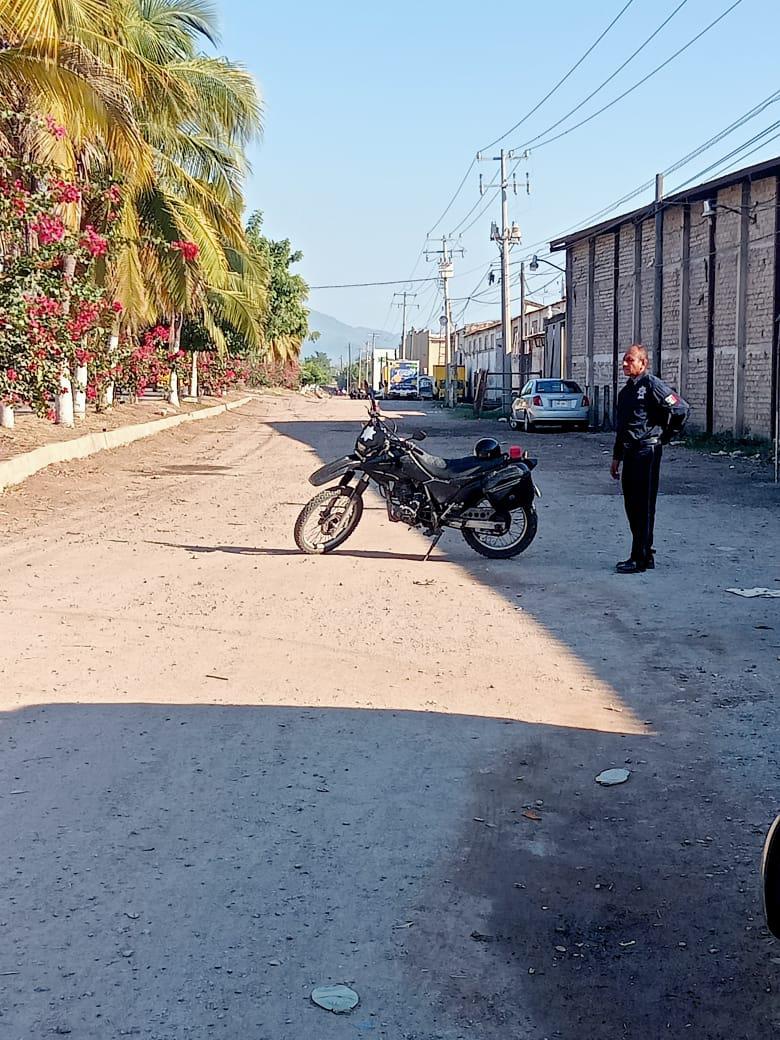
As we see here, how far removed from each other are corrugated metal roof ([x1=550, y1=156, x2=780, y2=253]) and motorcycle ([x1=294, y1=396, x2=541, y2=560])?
1551 cm

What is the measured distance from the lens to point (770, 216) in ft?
83.7

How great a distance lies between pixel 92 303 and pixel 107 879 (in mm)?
16124

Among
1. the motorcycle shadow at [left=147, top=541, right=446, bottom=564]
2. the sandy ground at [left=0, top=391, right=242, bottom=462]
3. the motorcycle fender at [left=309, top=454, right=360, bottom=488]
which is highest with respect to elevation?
the motorcycle fender at [left=309, top=454, right=360, bottom=488]

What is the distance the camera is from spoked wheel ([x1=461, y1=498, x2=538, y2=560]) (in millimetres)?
11508

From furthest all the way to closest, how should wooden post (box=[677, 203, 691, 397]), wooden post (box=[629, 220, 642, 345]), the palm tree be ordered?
1. wooden post (box=[629, 220, 642, 345])
2. wooden post (box=[677, 203, 691, 397])
3. the palm tree

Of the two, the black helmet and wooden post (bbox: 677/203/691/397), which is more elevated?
wooden post (bbox: 677/203/691/397)

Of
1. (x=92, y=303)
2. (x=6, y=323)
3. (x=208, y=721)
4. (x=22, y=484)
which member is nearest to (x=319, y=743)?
(x=208, y=721)

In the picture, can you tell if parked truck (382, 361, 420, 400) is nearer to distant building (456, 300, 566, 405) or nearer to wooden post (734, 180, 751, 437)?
distant building (456, 300, 566, 405)

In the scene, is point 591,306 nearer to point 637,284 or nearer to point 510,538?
point 637,284

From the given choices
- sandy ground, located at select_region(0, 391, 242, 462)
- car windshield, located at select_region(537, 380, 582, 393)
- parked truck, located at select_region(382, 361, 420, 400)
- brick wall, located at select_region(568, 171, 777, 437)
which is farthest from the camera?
parked truck, located at select_region(382, 361, 420, 400)

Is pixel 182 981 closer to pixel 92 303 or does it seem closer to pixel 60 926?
pixel 60 926

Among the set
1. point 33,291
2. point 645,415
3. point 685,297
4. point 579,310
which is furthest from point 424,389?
point 645,415

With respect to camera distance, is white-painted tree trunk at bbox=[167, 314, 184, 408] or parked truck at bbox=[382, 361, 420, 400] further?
parked truck at bbox=[382, 361, 420, 400]

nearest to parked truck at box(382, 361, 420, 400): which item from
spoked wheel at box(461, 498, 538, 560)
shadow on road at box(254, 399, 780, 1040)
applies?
spoked wheel at box(461, 498, 538, 560)
